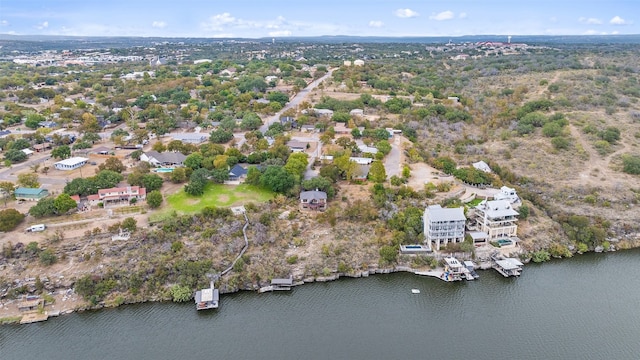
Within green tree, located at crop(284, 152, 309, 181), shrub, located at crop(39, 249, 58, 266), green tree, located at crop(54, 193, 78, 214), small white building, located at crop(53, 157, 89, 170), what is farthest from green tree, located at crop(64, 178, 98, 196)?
green tree, located at crop(284, 152, 309, 181)

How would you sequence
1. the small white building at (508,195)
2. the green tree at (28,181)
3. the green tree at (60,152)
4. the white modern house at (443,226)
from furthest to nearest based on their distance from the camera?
the green tree at (60,152), the small white building at (508,195), the green tree at (28,181), the white modern house at (443,226)

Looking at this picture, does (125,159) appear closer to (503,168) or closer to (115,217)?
(115,217)

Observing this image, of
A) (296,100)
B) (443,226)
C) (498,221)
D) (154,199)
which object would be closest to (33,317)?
(154,199)

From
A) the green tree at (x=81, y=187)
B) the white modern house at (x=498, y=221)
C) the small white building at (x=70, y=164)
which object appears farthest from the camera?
the small white building at (x=70, y=164)

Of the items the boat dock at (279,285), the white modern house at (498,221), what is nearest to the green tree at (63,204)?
the boat dock at (279,285)

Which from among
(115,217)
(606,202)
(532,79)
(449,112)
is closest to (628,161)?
(606,202)

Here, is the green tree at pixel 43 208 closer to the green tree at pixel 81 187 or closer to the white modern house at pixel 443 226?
the green tree at pixel 81 187
